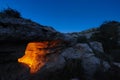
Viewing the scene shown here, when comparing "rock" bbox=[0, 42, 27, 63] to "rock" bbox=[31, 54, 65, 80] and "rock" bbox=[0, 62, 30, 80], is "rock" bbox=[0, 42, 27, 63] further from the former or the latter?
"rock" bbox=[31, 54, 65, 80]

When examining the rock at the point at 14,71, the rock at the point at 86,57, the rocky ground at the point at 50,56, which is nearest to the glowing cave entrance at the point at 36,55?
the rocky ground at the point at 50,56

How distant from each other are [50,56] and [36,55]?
0.80 metres

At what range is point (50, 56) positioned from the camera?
12.6 m

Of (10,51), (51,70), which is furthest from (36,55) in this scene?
(10,51)

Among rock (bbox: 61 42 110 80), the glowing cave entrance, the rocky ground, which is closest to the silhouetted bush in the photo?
the rocky ground

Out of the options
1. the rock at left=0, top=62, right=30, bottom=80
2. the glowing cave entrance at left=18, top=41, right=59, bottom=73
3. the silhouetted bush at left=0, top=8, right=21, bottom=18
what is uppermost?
the silhouetted bush at left=0, top=8, right=21, bottom=18

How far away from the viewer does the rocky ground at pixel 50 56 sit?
998 cm

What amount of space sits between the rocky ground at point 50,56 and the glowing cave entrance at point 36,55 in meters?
0.23

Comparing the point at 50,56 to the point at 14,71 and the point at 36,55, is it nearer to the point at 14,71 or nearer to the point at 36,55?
the point at 36,55

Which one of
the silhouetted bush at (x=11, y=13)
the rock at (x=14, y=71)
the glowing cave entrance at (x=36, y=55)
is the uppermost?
the silhouetted bush at (x=11, y=13)

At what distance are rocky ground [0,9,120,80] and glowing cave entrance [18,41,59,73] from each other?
0.23m

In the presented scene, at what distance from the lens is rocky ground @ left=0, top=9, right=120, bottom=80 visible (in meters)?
9.98

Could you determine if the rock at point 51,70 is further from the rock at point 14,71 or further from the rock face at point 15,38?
the rock face at point 15,38

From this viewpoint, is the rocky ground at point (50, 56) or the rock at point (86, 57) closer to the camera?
the rocky ground at point (50, 56)
